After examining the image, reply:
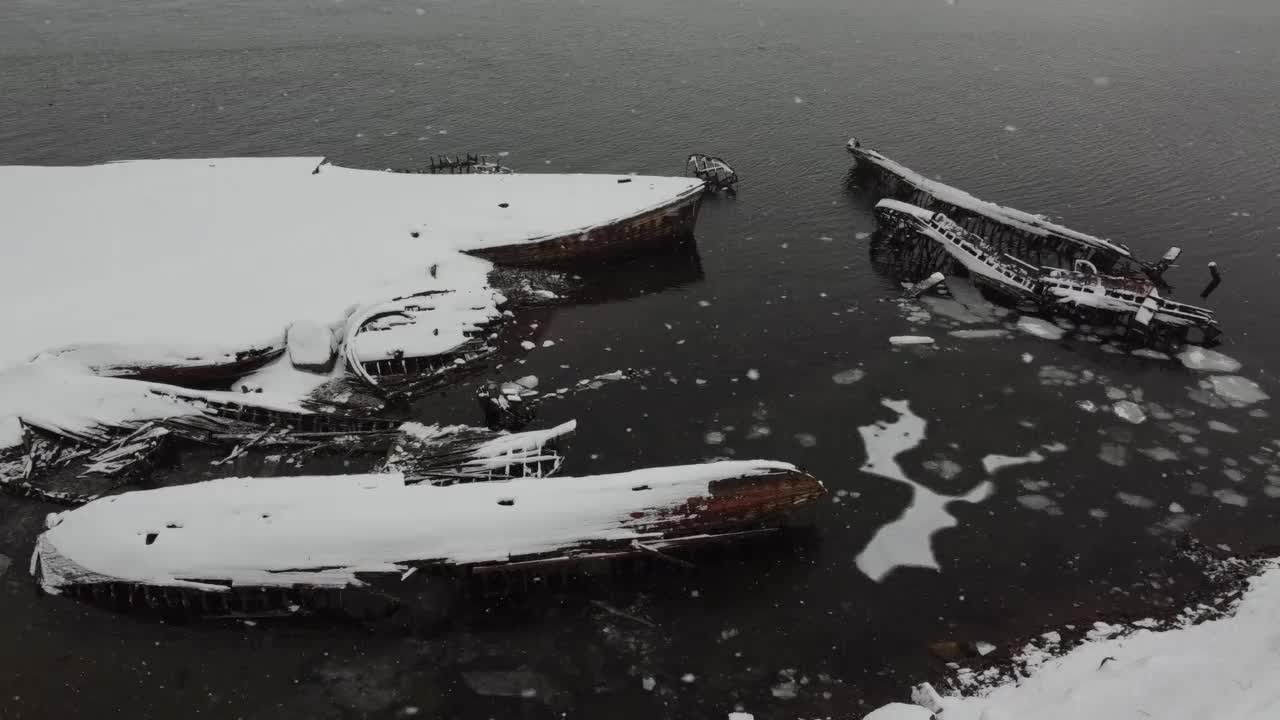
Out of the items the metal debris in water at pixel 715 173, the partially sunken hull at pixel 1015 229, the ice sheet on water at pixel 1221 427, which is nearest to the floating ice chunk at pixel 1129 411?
the ice sheet on water at pixel 1221 427

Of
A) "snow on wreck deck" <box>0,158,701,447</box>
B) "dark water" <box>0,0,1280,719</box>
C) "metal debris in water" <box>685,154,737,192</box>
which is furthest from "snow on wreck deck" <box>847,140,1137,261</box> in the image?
"snow on wreck deck" <box>0,158,701,447</box>

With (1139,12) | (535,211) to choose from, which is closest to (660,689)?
(535,211)

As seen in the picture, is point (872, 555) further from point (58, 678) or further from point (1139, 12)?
point (1139, 12)

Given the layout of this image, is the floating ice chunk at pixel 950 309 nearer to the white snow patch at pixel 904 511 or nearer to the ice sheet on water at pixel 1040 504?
the white snow patch at pixel 904 511

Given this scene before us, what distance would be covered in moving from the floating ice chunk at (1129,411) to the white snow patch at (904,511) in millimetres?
6559

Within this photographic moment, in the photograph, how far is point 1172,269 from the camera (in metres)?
31.4

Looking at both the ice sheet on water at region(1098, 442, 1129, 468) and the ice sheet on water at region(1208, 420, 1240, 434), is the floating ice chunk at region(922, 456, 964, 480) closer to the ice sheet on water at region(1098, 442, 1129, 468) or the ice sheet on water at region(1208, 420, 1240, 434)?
the ice sheet on water at region(1098, 442, 1129, 468)

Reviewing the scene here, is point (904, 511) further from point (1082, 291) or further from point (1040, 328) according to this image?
point (1082, 291)

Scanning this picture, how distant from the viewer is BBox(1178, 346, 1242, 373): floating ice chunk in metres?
25.0

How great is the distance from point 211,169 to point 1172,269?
45.6 meters

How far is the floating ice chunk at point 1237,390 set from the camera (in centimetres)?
2338

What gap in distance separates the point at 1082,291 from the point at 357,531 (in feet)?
90.4

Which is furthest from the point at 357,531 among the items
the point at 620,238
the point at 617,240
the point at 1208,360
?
the point at 1208,360

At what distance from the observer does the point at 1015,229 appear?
32.5m
